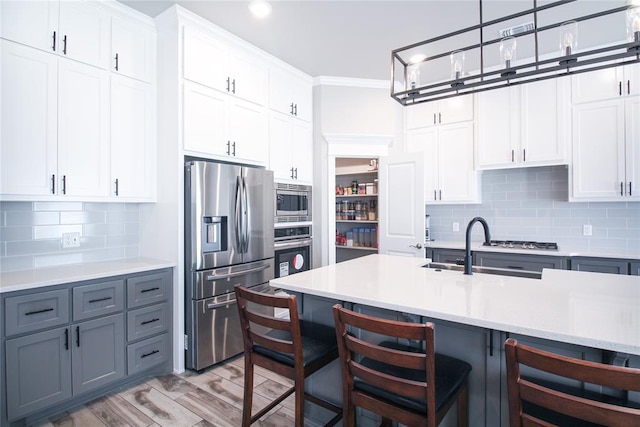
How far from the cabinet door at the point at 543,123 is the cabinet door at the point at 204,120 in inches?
120

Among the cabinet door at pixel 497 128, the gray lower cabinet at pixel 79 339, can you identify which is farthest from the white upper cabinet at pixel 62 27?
the cabinet door at pixel 497 128

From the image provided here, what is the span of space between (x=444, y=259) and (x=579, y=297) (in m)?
2.23

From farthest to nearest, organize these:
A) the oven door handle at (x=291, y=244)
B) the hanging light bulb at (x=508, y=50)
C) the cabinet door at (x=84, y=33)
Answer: the oven door handle at (x=291, y=244), the cabinet door at (x=84, y=33), the hanging light bulb at (x=508, y=50)

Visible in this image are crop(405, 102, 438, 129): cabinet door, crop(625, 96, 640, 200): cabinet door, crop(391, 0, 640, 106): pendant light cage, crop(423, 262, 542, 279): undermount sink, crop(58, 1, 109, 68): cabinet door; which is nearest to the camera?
crop(391, 0, 640, 106): pendant light cage

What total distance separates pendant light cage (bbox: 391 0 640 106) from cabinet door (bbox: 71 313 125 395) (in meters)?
2.49

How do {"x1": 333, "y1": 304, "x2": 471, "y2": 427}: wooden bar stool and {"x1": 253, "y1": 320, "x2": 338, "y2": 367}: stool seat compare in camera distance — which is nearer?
{"x1": 333, "y1": 304, "x2": 471, "y2": 427}: wooden bar stool

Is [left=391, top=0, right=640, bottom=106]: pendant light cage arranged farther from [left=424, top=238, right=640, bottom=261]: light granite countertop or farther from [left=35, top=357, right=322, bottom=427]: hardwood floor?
[left=35, top=357, right=322, bottom=427]: hardwood floor

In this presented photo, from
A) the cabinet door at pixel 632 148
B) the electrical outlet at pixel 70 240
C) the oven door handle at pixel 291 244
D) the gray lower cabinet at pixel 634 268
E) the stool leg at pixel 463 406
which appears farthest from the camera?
the oven door handle at pixel 291 244

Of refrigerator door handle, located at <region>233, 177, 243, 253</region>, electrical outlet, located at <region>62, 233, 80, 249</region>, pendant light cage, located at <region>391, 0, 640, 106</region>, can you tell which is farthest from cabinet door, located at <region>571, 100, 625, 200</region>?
electrical outlet, located at <region>62, 233, 80, 249</region>

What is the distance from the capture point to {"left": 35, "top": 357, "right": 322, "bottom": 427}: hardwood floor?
6.59 ft

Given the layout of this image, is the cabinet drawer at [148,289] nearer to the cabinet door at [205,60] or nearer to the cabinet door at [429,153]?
the cabinet door at [205,60]

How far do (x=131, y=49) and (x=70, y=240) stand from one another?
62.7 inches

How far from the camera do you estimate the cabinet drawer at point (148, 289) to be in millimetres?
2354

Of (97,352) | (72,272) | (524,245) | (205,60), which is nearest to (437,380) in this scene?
(97,352)
